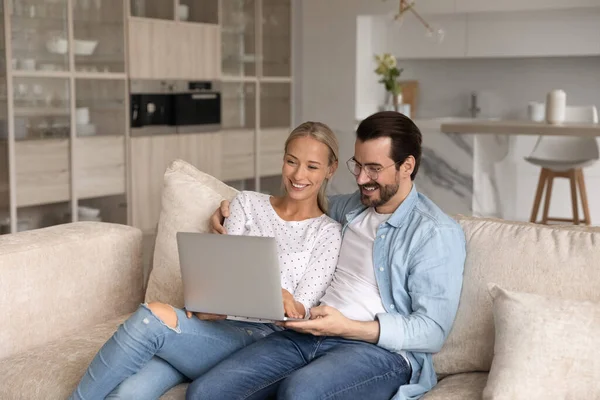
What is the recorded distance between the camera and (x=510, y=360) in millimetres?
1994

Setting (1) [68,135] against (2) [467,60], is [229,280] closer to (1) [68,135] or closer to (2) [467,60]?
(1) [68,135]

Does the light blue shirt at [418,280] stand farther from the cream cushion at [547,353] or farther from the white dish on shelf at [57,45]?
the white dish on shelf at [57,45]

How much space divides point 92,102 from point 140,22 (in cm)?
65

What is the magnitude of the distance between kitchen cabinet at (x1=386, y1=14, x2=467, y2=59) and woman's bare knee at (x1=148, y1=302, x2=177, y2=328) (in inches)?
200

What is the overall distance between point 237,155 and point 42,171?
6.10ft

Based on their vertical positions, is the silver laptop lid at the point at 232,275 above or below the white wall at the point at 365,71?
below

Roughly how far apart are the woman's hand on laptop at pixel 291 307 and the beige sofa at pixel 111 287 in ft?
1.13

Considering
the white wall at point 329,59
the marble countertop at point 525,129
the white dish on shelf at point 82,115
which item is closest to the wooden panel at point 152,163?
the white dish on shelf at point 82,115

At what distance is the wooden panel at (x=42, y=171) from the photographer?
5.11 metres

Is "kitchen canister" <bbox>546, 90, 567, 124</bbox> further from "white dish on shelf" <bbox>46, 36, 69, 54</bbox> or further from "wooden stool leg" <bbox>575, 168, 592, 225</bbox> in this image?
"white dish on shelf" <bbox>46, 36, 69, 54</bbox>

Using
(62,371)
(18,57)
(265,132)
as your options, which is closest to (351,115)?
(265,132)

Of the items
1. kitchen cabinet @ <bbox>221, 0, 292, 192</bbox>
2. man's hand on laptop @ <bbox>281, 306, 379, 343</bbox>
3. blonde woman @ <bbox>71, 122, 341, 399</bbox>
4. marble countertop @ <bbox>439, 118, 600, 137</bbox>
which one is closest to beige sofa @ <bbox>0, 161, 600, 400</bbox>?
blonde woman @ <bbox>71, 122, 341, 399</bbox>

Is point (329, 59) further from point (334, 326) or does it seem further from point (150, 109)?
point (334, 326)

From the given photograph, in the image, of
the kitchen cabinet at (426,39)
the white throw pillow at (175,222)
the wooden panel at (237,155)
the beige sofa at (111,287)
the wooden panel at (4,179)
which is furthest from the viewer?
the kitchen cabinet at (426,39)
